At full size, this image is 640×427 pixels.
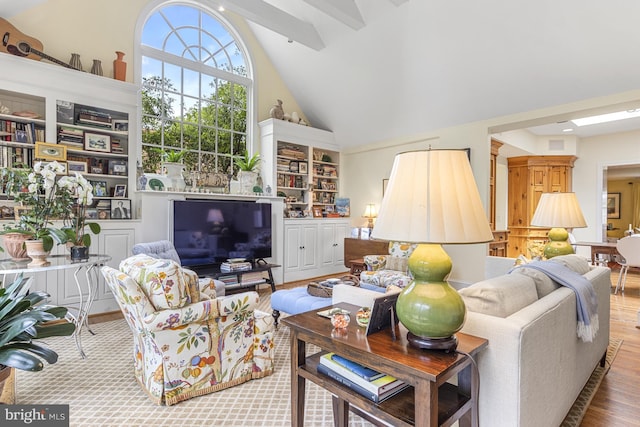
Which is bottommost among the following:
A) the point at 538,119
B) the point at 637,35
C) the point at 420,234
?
the point at 420,234

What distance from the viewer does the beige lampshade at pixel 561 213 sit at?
115 inches

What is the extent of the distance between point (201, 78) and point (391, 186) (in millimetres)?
4663

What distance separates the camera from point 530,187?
6.87 m

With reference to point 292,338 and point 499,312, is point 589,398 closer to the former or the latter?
point 499,312

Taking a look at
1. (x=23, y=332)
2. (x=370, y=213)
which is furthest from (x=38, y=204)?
(x=370, y=213)

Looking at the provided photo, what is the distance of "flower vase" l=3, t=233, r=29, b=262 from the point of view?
8.25 ft

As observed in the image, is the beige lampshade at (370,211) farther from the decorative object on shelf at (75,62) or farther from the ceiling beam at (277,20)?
the decorative object on shelf at (75,62)

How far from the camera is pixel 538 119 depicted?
4223 mm

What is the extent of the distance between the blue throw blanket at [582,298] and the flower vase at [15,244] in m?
3.51

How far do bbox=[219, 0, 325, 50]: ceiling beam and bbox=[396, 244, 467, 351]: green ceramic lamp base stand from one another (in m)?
4.06

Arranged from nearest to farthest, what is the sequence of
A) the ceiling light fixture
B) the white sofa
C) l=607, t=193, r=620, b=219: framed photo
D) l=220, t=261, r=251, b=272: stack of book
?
1. the white sofa
2. l=220, t=261, r=251, b=272: stack of book
3. the ceiling light fixture
4. l=607, t=193, r=620, b=219: framed photo

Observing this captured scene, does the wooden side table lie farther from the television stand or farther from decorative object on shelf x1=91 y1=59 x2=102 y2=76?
decorative object on shelf x1=91 y1=59 x2=102 y2=76

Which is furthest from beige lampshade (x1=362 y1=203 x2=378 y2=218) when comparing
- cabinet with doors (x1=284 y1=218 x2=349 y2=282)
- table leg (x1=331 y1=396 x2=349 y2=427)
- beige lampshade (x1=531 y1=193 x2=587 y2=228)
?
table leg (x1=331 y1=396 x2=349 y2=427)

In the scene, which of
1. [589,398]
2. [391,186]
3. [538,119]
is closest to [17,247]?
[391,186]
